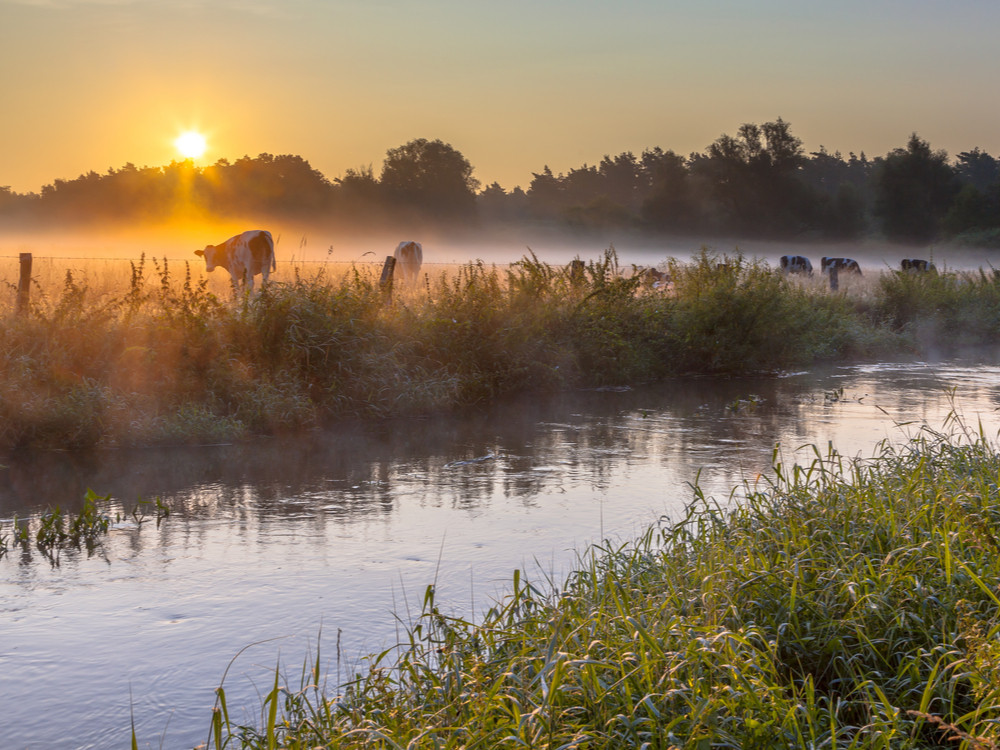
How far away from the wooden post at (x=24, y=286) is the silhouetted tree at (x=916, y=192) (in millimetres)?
59584

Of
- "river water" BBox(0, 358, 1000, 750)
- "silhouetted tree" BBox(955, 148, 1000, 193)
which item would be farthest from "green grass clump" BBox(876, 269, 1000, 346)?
"silhouetted tree" BBox(955, 148, 1000, 193)

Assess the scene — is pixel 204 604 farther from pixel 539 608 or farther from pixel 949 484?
pixel 949 484

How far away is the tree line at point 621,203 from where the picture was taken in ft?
184

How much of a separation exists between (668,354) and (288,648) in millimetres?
11960

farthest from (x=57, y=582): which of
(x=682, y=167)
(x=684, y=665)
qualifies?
(x=682, y=167)

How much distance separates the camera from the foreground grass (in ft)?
9.53

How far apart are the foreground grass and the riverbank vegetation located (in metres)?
6.28

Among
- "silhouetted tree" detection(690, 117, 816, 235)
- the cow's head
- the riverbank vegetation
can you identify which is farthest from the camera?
"silhouetted tree" detection(690, 117, 816, 235)

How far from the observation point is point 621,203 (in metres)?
71.1

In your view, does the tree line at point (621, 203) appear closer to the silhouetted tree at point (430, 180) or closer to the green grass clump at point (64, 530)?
the silhouetted tree at point (430, 180)

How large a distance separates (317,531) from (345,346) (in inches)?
196

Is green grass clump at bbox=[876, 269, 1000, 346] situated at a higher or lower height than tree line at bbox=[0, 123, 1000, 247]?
lower

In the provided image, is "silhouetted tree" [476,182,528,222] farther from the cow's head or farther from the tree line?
the cow's head

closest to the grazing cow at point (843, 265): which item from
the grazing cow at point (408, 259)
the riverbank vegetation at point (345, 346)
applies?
the grazing cow at point (408, 259)
